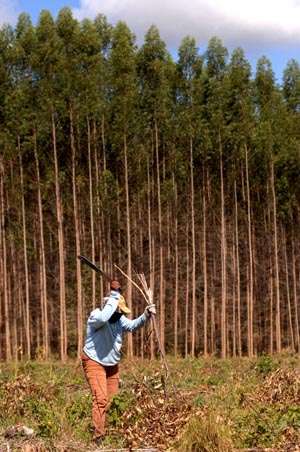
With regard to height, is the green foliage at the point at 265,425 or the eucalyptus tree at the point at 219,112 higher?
the eucalyptus tree at the point at 219,112

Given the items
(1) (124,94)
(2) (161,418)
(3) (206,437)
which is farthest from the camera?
(1) (124,94)

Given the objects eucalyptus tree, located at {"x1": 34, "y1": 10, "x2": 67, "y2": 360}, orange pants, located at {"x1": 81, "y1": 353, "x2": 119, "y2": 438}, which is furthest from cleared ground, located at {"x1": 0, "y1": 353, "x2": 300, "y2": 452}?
eucalyptus tree, located at {"x1": 34, "y1": 10, "x2": 67, "y2": 360}

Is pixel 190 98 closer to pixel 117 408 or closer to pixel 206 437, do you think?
pixel 117 408

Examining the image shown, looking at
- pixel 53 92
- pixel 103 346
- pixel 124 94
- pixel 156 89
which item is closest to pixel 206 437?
pixel 103 346

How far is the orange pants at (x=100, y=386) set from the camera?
23.6 ft

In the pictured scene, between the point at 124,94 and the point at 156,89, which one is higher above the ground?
the point at 156,89

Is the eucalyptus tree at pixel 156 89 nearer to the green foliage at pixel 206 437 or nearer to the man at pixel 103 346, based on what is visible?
the man at pixel 103 346

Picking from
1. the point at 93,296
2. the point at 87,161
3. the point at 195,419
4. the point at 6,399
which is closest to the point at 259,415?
the point at 195,419

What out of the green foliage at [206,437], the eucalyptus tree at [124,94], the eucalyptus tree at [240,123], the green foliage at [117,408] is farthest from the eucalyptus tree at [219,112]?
the green foliage at [206,437]

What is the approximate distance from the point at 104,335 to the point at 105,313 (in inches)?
14.0

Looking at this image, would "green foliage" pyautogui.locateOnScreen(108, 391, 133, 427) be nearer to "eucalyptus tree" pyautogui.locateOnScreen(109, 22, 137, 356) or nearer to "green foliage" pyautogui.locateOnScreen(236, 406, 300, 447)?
"green foliage" pyautogui.locateOnScreen(236, 406, 300, 447)

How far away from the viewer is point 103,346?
24.4 ft

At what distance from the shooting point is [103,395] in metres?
7.25

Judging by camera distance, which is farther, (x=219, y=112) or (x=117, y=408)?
(x=219, y=112)
